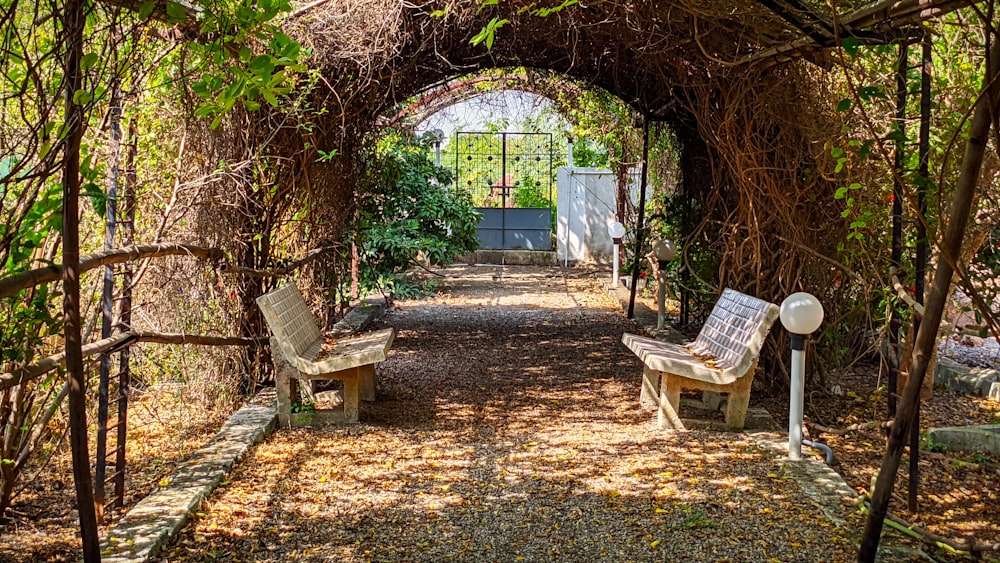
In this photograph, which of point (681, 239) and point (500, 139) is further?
point (500, 139)

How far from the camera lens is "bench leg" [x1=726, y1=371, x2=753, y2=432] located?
16.1ft

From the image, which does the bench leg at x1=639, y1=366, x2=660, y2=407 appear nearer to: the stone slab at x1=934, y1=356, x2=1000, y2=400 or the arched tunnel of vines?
the arched tunnel of vines

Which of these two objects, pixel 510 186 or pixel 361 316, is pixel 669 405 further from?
pixel 510 186

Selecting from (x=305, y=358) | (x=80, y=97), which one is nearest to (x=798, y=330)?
(x=305, y=358)

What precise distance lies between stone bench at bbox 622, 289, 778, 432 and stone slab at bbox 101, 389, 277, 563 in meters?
2.14

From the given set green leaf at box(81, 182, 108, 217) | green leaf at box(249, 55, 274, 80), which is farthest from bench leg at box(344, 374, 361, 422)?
green leaf at box(249, 55, 274, 80)

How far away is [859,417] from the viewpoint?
5430mm

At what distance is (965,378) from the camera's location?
6.29 m

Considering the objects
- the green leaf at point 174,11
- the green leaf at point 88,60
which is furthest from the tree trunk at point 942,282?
the green leaf at point 88,60

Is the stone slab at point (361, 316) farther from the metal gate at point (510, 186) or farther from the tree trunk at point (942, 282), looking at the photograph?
the metal gate at point (510, 186)

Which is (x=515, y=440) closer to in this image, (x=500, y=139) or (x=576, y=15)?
(x=576, y=15)

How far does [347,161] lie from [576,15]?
2327 millimetres

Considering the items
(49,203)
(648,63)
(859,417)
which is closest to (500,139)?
(648,63)

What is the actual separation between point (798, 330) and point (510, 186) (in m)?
12.2
